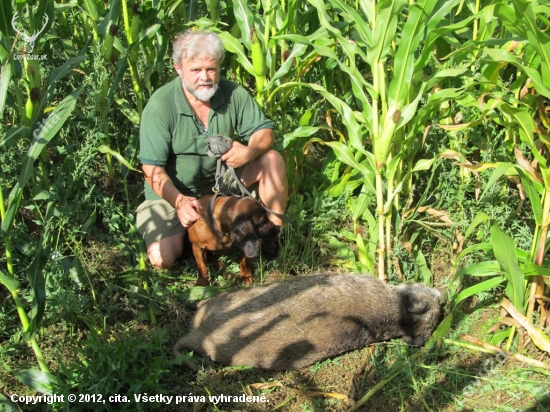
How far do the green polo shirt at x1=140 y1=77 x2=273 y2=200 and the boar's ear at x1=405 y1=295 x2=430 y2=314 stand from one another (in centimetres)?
180

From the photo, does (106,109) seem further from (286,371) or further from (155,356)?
(286,371)

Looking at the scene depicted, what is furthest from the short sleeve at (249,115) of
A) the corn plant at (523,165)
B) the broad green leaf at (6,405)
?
the broad green leaf at (6,405)

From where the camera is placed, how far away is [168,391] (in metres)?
3.96

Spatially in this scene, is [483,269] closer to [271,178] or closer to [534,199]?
[534,199]

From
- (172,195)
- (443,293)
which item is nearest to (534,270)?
(443,293)

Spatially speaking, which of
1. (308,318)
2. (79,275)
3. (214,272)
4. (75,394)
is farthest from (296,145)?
(75,394)

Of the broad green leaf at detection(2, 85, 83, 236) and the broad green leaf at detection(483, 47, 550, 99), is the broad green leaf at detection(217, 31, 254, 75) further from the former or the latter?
the broad green leaf at detection(483, 47, 550, 99)

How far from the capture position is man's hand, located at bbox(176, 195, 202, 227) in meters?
4.55

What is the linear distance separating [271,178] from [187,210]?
3.13 ft

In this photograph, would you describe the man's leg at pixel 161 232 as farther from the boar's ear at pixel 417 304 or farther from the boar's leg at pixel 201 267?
the boar's ear at pixel 417 304

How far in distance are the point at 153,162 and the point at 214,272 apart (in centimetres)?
105

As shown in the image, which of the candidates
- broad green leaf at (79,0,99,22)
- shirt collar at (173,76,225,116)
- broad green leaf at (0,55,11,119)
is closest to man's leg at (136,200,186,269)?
shirt collar at (173,76,225,116)

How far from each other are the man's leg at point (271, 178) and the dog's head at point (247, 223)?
60 cm

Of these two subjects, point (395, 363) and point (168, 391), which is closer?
point (168, 391)
